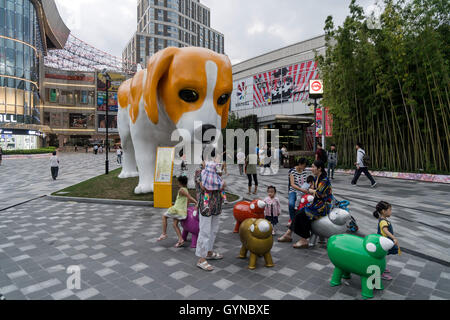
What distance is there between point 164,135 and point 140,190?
6.05 feet

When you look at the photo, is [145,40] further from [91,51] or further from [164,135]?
[164,135]


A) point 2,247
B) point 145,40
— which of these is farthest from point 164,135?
point 145,40

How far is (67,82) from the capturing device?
180ft

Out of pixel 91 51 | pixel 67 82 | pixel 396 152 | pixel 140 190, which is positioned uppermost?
pixel 91 51

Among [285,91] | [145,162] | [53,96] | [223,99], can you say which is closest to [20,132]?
[53,96]

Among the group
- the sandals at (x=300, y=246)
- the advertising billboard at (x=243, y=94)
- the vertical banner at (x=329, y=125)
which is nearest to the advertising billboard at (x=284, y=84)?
the advertising billboard at (x=243, y=94)

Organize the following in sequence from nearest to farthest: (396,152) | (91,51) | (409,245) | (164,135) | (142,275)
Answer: (142,275)
(409,245)
(164,135)
(396,152)
(91,51)

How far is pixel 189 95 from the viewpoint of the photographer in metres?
5.46

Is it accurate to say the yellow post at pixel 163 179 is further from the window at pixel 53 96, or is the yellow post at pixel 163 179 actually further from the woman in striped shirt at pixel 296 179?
the window at pixel 53 96

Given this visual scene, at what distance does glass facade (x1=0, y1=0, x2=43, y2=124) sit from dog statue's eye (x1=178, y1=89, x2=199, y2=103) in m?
40.5

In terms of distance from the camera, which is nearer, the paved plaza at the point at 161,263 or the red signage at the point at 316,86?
the paved plaza at the point at 161,263

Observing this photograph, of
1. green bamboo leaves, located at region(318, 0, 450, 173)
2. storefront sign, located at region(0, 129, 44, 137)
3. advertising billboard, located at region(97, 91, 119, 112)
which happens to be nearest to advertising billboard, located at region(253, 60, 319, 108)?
green bamboo leaves, located at region(318, 0, 450, 173)

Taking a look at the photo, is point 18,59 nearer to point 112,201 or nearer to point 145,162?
point 112,201

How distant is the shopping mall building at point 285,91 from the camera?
27.9 m
